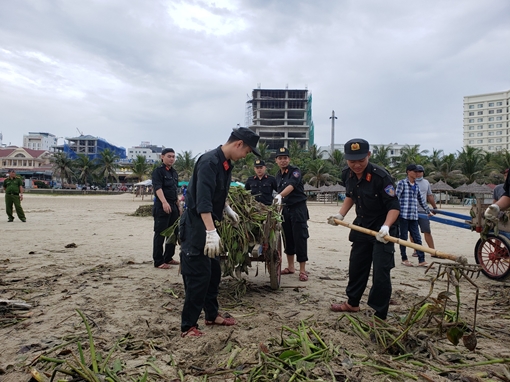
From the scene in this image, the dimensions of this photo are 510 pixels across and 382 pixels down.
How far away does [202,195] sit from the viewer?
321cm

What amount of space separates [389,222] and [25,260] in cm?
605

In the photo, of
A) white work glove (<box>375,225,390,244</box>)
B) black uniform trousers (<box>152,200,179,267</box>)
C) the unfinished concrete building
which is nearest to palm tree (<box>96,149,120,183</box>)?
the unfinished concrete building

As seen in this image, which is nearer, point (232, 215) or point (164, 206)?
point (232, 215)

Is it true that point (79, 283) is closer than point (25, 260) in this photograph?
Yes

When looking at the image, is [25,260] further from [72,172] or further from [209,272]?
[72,172]

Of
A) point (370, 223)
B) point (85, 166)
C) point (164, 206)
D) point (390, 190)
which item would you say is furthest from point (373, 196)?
point (85, 166)

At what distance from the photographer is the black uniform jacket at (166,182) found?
626 cm

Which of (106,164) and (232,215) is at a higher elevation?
(106,164)

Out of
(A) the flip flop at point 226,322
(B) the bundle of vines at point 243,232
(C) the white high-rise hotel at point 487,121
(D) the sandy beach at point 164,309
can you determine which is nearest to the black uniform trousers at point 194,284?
(D) the sandy beach at point 164,309

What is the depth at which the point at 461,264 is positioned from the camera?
2.98 meters

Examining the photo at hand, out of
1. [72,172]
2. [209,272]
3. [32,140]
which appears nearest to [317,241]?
[209,272]

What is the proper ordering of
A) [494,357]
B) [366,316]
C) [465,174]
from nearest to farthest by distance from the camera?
[494,357] < [366,316] < [465,174]

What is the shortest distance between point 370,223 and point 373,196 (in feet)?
1.06

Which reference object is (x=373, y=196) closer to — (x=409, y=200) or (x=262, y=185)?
(x=262, y=185)
